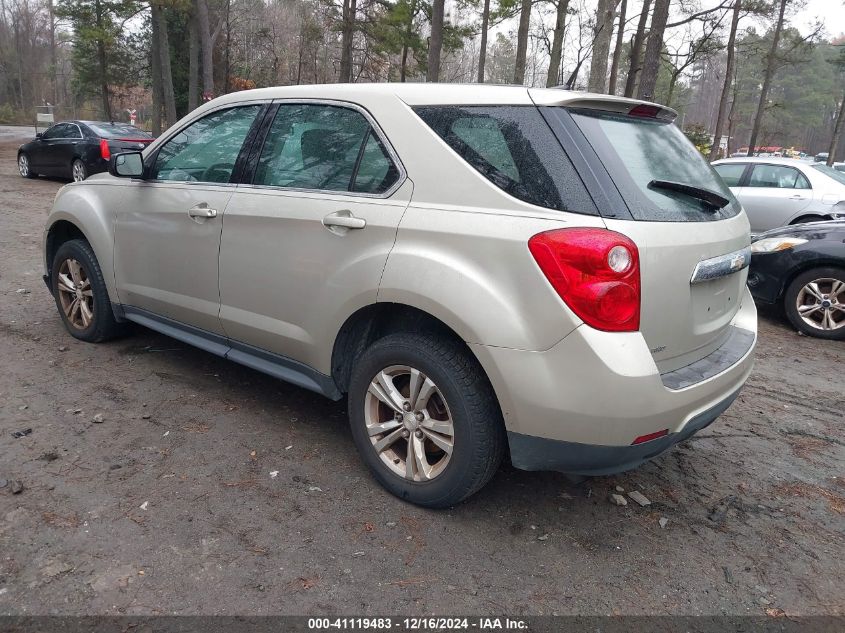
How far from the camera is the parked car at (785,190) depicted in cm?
949

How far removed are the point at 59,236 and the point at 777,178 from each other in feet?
32.9

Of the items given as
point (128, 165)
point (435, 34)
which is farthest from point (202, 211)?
point (435, 34)

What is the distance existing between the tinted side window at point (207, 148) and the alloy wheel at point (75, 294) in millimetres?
1136

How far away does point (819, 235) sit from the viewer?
610 cm

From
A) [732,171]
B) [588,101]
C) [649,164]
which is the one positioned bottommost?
[649,164]

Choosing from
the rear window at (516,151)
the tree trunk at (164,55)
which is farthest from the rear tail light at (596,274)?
the tree trunk at (164,55)

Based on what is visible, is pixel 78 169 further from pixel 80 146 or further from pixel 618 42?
pixel 618 42

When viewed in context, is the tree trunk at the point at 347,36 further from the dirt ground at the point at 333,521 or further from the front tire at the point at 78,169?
the dirt ground at the point at 333,521

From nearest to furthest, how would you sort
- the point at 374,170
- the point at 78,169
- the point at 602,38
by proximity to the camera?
the point at 374,170
the point at 602,38
the point at 78,169

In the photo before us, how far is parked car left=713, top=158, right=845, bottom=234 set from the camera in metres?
9.49

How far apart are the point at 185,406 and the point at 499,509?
1981 mm

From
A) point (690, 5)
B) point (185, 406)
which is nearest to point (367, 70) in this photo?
point (690, 5)

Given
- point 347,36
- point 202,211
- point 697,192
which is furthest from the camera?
point 347,36

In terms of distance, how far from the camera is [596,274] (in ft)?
7.35
